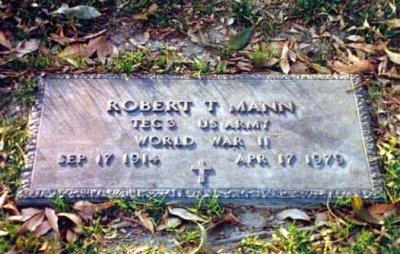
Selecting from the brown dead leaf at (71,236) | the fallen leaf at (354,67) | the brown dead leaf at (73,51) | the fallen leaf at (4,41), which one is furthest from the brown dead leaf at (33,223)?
the fallen leaf at (354,67)

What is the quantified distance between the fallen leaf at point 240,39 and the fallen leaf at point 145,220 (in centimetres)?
Answer: 111

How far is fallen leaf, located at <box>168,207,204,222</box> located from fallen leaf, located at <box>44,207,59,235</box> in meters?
0.49

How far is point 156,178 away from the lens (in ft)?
9.07

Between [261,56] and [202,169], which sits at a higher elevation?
[261,56]

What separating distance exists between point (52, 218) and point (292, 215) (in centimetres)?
104

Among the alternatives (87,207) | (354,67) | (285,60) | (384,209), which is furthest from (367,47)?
(87,207)

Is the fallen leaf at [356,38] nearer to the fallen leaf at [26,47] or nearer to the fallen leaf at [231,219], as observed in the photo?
the fallen leaf at [231,219]

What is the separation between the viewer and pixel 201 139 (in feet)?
9.50

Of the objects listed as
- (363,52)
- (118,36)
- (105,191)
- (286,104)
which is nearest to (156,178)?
(105,191)

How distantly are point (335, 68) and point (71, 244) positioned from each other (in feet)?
5.27

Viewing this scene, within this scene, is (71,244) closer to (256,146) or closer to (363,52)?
(256,146)

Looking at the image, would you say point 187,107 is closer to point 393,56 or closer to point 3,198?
point 3,198

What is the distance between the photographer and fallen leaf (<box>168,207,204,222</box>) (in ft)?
8.77

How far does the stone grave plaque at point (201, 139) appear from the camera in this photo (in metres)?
2.74
